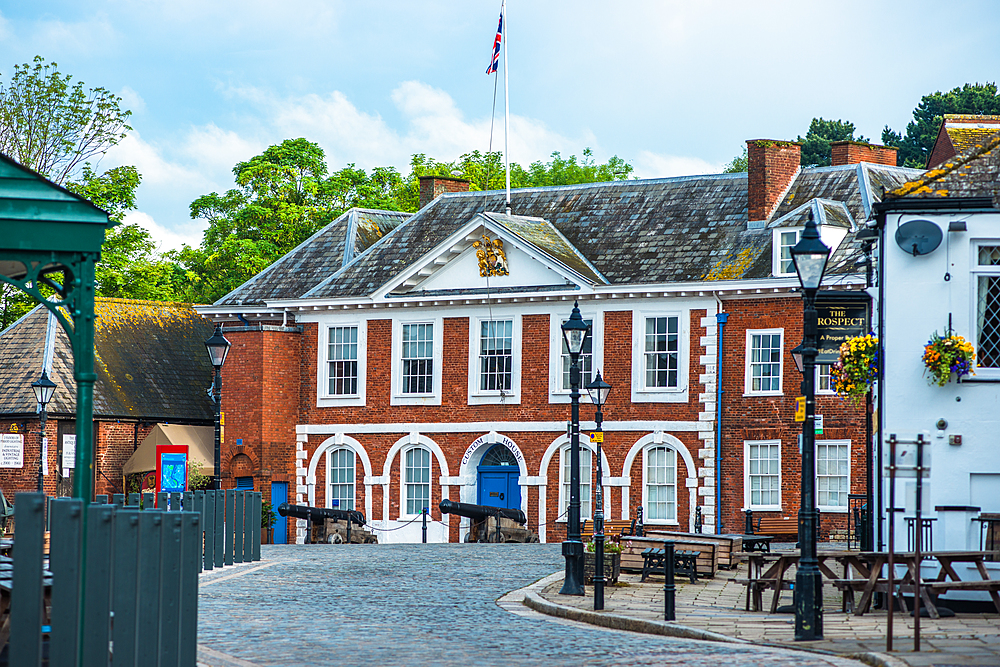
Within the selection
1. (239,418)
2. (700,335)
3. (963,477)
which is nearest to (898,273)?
(963,477)

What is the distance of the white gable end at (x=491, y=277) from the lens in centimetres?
3638

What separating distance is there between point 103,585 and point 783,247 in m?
27.1

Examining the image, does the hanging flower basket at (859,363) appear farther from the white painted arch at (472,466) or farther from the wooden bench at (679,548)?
the white painted arch at (472,466)

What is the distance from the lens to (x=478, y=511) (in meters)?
34.6

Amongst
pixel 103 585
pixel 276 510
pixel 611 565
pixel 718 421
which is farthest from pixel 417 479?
pixel 103 585

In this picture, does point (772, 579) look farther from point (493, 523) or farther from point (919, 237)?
point (493, 523)

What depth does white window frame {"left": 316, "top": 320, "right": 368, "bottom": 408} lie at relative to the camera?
126 feet

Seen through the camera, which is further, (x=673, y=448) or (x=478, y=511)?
(x=673, y=448)

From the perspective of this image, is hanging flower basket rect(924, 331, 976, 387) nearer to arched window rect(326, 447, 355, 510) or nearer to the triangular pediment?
the triangular pediment

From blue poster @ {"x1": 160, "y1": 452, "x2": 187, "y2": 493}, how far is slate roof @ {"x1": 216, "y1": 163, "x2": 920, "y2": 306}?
579cm

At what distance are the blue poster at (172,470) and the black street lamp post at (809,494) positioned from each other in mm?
24558

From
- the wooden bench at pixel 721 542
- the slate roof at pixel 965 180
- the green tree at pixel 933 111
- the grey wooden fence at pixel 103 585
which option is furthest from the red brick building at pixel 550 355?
the green tree at pixel 933 111

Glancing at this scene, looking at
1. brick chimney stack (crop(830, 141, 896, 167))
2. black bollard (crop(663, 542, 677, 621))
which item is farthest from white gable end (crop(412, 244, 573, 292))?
black bollard (crop(663, 542, 677, 621))

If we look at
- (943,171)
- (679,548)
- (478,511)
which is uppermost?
(943,171)
